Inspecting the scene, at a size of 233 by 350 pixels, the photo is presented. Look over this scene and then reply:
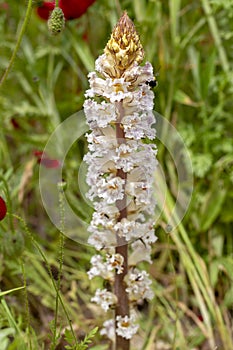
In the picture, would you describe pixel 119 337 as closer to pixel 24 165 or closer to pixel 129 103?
pixel 129 103

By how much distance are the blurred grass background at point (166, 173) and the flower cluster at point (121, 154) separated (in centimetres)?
18

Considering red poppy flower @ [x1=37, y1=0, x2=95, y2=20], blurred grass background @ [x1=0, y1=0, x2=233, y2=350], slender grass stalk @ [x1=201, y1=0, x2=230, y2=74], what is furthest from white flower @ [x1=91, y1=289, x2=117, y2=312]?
slender grass stalk @ [x1=201, y1=0, x2=230, y2=74]

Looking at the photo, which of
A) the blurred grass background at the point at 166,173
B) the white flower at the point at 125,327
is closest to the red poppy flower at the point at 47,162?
the blurred grass background at the point at 166,173

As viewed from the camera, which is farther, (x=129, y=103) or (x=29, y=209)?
(x=29, y=209)

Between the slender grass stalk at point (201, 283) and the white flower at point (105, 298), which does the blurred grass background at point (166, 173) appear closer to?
the slender grass stalk at point (201, 283)

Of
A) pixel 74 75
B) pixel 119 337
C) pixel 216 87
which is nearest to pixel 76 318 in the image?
pixel 119 337

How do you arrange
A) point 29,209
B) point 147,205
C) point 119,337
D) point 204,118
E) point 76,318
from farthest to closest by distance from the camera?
point 29,209 → point 204,118 → point 76,318 → point 119,337 → point 147,205

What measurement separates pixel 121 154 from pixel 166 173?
3.22ft

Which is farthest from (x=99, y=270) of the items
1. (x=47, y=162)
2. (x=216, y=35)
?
(x=216, y=35)

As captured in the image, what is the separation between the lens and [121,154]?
1179mm

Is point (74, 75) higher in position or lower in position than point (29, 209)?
higher

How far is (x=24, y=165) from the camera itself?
7.09ft

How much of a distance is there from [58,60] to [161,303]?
1233 mm

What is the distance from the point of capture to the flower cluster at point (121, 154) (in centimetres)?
112
